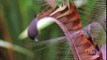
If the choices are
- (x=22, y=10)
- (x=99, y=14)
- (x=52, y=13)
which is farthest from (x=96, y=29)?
(x=22, y=10)

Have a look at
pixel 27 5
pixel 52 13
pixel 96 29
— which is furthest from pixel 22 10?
pixel 96 29

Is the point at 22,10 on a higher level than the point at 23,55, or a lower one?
higher

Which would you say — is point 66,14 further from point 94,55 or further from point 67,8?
point 94,55

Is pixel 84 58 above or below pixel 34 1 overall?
below

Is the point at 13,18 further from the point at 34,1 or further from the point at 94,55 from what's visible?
the point at 94,55

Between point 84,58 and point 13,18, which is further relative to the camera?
point 13,18

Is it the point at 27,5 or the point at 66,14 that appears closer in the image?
the point at 66,14
